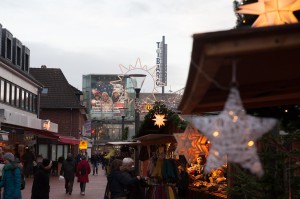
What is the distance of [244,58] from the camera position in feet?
12.1

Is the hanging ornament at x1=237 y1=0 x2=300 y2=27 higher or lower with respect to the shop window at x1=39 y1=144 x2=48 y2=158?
higher

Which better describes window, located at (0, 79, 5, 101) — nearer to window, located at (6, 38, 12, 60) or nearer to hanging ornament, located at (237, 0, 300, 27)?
window, located at (6, 38, 12, 60)

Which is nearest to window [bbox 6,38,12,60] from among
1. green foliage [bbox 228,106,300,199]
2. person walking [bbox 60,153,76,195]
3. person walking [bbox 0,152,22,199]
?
person walking [bbox 60,153,76,195]

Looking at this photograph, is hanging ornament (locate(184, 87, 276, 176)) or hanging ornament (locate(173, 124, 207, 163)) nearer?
hanging ornament (locate(184, 87, 276, 176))

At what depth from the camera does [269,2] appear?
5.75 meters

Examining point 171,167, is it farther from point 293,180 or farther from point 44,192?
point 293,180

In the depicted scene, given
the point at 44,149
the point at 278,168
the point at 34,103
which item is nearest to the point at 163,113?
the point at 278,168

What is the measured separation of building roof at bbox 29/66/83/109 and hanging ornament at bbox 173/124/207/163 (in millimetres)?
47278

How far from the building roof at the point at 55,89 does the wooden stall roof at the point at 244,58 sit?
5484 cm

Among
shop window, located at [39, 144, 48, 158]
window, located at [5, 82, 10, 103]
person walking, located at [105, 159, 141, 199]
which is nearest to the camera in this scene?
person walking, located at [105, 159, 141, 199]

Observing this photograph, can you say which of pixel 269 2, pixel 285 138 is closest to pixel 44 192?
pixel 285 138

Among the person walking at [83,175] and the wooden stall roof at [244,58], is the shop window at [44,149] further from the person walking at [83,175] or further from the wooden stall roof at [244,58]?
the wooden stall roof at [244,58]

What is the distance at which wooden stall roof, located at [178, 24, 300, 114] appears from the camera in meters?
3.46

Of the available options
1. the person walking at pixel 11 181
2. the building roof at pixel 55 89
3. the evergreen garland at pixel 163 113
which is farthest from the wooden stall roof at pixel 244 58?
the building roof at pixel 55 89
